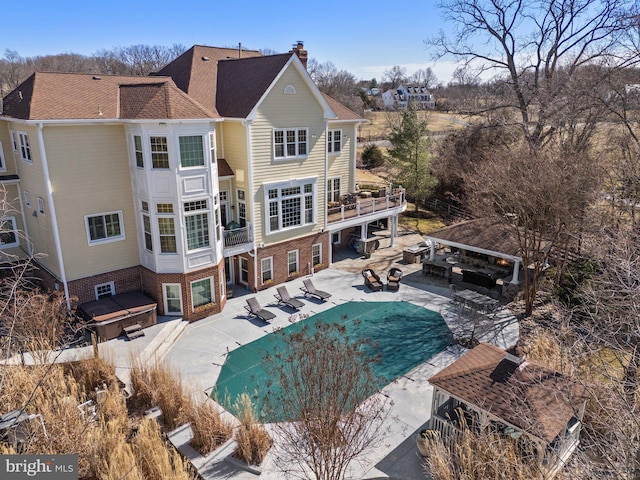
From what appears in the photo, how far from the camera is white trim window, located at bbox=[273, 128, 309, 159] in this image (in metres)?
21.0

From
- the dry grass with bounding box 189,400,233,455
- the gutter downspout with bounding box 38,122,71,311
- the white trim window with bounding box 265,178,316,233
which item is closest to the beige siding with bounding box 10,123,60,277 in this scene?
the gutter downspout with bounding box 38,122,71,311

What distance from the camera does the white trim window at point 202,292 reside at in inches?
746

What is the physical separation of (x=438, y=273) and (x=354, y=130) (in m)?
10.6

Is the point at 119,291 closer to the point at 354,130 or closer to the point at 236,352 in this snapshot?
the point at 236,352

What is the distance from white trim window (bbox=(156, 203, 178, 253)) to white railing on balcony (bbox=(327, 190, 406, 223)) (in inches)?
369

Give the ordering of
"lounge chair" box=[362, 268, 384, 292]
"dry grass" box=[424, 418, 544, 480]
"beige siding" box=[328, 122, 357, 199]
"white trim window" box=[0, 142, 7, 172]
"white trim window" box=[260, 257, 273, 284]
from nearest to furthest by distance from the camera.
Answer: "dry grass" box=[424, 418, 544, 480] → "white trim window" box=[0, 142, 7, 172] → "white trim window" box=[260, 257, 273, 284] → "lounge chair" box=[362, 268, 384, 292] → "beige siding" box=[328, 122, 357, 199]

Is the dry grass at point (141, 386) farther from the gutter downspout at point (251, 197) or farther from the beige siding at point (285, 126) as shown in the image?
the beige siding at point (285, 126)

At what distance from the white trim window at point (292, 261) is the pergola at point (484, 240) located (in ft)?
24.7

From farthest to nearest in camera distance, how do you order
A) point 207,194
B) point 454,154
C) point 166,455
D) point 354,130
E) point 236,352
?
point 454,154 < point 354,130 < point 207,194 < point 236,352 < point 166,455

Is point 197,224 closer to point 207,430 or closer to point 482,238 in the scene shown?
point 207,430

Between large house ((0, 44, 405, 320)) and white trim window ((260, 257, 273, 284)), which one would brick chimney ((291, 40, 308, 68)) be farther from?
white trim window ((260, 257, 273, 284))

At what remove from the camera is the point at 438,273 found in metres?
24.5

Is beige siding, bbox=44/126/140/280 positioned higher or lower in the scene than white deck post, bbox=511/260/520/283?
higher

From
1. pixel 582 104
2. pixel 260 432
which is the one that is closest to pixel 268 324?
pixel 260 432
